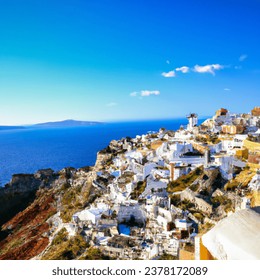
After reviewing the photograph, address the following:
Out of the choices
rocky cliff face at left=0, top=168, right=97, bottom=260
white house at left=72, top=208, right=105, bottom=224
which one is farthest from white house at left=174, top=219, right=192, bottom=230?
rocky cliff face at left=0, top=168, right=97, bottom=260

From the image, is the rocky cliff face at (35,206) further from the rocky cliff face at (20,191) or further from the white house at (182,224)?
the white house at (182,224)

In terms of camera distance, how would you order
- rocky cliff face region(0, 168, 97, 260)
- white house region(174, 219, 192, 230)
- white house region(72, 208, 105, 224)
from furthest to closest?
rocky cliff face region(0, 168, 97, 260), white house region(72, 208, 105, 224), white house region(174, 219, 192, 230)

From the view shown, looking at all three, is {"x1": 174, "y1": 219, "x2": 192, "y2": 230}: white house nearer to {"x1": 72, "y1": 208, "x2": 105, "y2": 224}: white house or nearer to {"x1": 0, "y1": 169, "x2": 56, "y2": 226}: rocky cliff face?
{"x1": 72, "y1": 208, "x2": 105, "y2": 224}: white house

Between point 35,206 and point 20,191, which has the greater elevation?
point 20,191

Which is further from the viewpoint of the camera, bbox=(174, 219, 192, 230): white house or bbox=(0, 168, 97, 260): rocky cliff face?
bbox=(0, 168, 97, 260): rocky cliff face

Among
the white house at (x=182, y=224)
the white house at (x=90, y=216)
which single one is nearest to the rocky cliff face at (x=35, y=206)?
the white house at (x=90, y=216)

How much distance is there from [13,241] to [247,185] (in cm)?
1084

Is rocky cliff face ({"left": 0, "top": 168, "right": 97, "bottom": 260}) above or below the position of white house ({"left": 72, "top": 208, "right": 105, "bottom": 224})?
below

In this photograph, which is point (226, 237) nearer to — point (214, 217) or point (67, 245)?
point (214, 217)

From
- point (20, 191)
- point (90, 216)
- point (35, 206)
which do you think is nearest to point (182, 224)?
point (90, 216)

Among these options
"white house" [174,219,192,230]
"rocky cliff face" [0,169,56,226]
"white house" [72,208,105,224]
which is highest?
"white house" [174,219,192,230]

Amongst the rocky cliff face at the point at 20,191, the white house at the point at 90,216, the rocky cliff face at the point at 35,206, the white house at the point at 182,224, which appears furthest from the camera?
the rocky cliff face at the point at 20,191

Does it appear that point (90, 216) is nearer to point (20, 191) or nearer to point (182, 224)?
point (182, 224)
